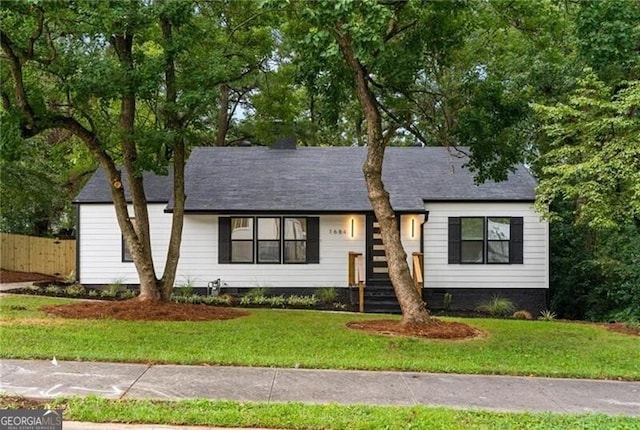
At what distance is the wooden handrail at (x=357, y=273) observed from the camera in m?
13.6

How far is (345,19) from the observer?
734 cm

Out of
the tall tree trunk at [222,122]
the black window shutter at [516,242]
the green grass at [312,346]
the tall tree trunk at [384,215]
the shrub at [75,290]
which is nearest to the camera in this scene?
the green grass at [312,346]

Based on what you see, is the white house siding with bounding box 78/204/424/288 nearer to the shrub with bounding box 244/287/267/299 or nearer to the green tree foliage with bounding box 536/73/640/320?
the shrub with bounding box 244/287/267/299

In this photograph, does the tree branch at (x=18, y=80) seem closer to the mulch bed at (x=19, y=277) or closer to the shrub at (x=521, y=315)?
the mulch bed at (x=19, y=277)

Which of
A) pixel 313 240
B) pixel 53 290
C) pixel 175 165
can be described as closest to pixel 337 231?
pixel 313 240

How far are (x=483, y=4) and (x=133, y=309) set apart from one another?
29.3ft

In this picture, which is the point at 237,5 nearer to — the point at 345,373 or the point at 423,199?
the point at 423,199

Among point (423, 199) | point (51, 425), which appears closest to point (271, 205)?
point (423, 199)

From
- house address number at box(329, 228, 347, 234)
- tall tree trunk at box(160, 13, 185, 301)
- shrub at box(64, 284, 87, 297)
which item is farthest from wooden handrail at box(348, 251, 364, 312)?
shrub at box(64, 284, 87, 297)

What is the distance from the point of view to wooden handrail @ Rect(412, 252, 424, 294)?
44.6 feet

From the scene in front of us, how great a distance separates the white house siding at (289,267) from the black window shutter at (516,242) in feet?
13.6

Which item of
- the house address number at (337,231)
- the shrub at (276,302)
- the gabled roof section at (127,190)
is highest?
the gabled roof section at (127,190)

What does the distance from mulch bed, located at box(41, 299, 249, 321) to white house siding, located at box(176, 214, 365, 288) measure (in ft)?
12.0

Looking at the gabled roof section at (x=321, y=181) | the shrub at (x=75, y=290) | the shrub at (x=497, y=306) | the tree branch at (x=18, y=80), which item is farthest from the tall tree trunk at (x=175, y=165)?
the shrub at (x=497, y=306)
